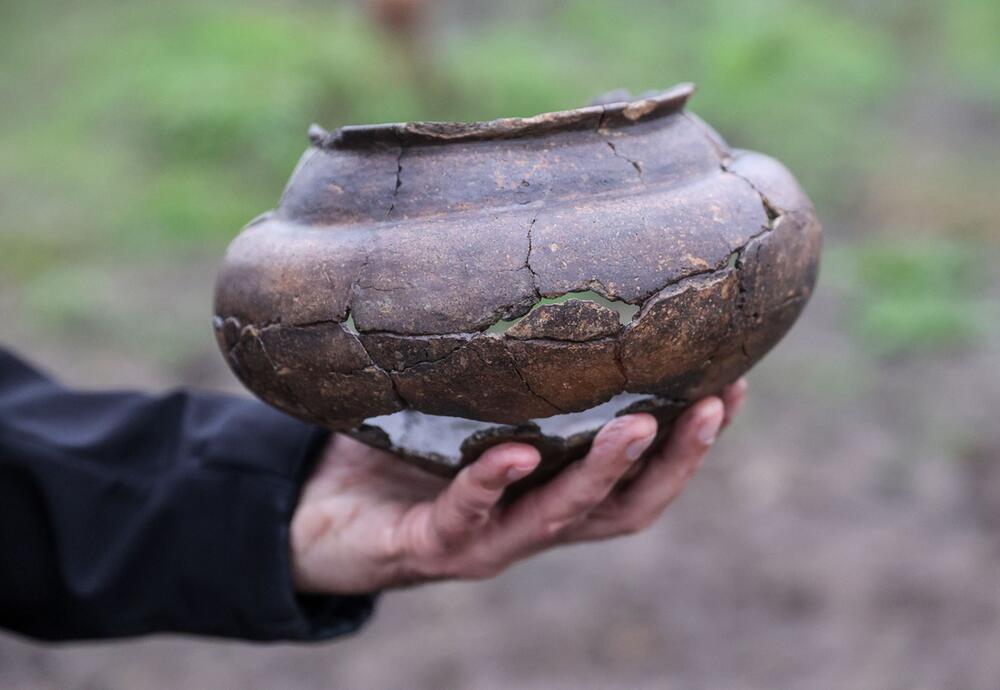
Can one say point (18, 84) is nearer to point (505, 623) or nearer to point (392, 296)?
point (505, 623)

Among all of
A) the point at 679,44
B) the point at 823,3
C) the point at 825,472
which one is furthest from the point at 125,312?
the point at 823,3

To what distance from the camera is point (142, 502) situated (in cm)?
235

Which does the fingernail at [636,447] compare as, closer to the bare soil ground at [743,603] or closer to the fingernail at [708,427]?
the fingernail at [708,427]

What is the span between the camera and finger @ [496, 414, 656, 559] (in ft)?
5.99

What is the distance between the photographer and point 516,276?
171 centimetres

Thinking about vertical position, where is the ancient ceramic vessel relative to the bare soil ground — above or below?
above

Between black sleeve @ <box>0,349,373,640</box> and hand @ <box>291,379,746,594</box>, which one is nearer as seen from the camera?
hand @ <box>291,379,746,594</box>

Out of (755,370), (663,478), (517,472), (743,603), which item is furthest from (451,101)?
(517,472)

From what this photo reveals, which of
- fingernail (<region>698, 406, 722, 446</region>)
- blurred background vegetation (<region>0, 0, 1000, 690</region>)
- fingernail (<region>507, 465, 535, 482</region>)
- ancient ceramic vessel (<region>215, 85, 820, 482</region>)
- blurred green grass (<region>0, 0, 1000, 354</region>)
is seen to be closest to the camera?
ancient ceramic vessel (<region>215, 85, 820, 482</region>)

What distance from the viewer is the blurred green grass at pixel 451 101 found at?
7.21 metres

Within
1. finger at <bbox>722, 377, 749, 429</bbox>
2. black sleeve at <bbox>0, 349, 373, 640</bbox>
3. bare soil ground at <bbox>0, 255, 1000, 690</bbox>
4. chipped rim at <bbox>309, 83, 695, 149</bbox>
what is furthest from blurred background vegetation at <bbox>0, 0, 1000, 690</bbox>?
chipped rim at <bbox>309, 83, 695, 149</bbox>

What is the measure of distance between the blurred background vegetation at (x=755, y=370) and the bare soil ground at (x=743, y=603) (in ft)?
0.04

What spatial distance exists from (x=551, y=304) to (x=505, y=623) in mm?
2556

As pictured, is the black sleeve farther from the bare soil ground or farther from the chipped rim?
the bare soil ground
